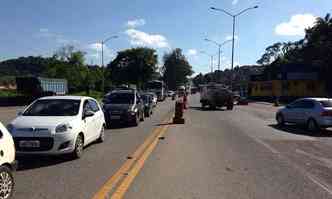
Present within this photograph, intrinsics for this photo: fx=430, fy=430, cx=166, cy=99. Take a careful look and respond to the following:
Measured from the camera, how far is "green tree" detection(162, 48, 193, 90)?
476ft

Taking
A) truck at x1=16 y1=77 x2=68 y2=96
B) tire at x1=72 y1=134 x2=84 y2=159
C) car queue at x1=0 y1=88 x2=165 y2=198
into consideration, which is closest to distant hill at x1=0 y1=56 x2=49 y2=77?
truck at x1=16 y1=77 x2=68 y2=96

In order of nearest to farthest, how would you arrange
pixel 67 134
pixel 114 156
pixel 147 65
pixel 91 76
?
pixel 67 134 → pixel 114 156 → pixel 91 76 → pixel 147 65

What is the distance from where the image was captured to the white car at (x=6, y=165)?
20.8 feet

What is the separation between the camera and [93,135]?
1212 centimetres

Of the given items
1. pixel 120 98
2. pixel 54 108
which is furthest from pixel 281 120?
pixel 54 108

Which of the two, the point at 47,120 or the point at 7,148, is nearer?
the point at 7,148

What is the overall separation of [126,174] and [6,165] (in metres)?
2.42

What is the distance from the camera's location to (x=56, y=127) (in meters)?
9.72

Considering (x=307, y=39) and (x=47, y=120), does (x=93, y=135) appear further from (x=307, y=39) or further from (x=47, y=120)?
(x=307, y=39)

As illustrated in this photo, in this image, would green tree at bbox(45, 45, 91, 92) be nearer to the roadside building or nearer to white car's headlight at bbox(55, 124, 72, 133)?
the roadside building

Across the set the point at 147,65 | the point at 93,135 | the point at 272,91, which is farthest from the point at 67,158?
the point at 147,65

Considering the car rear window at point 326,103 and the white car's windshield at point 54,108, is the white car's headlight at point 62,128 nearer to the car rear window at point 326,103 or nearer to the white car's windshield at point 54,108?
the white car's windshield at point 54,108

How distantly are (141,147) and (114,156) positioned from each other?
1752mm

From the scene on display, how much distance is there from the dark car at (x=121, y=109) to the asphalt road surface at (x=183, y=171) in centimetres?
530
